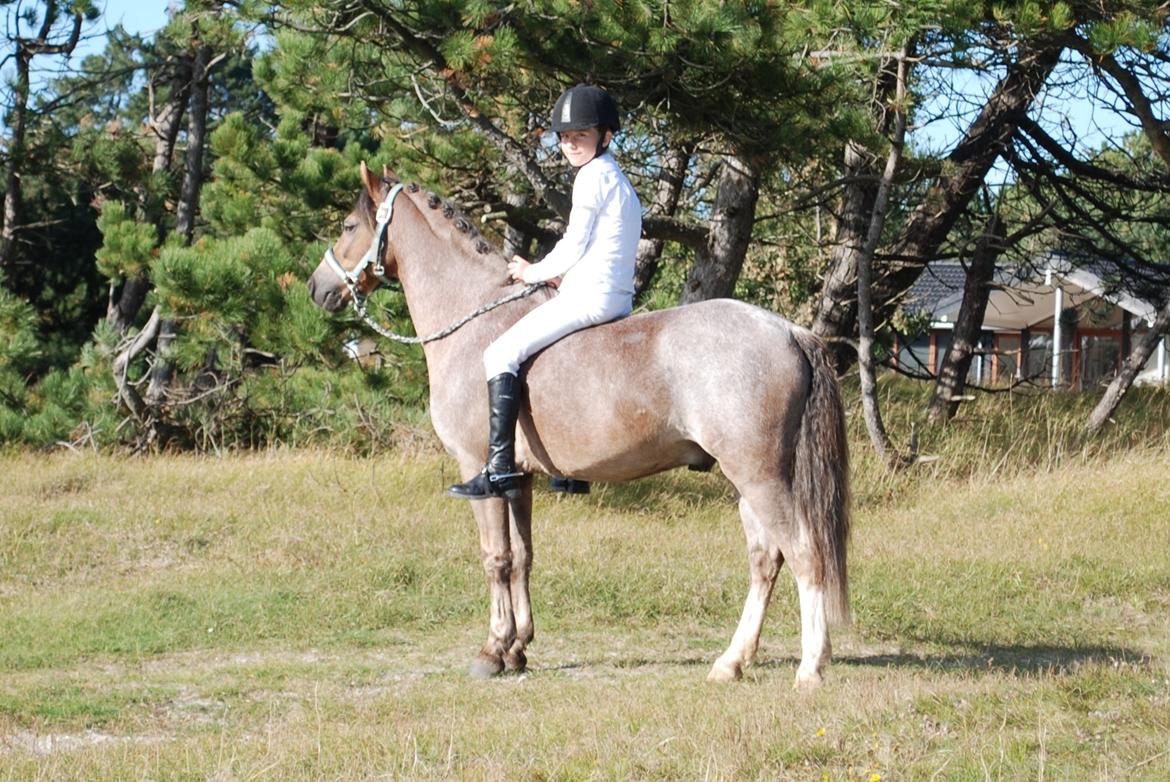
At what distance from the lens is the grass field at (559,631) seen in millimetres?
4652

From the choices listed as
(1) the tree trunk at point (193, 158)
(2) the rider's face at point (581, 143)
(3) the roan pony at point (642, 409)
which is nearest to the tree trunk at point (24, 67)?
(1) the tree trunk at point (193, 158)

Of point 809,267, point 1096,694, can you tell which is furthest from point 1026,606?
point 809,267

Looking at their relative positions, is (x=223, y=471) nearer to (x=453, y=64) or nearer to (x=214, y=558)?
(x=214, y=558)

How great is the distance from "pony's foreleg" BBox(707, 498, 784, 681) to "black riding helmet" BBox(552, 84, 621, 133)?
1950 millimetres

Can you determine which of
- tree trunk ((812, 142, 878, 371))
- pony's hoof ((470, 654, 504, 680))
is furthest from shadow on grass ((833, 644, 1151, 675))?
tree trunk ((812, 142, 878, 371))

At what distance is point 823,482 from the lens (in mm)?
5875

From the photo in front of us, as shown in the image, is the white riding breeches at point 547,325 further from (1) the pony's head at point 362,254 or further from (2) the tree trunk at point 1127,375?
(2) the tree trunk at point 1127,375

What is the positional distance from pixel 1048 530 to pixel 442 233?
19.1 ft

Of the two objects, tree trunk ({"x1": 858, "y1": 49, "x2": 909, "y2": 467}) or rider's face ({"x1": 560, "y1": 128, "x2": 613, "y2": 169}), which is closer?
rider's face ({"x1": 560, "y1": 128, "x2": 613, "y2": 169})

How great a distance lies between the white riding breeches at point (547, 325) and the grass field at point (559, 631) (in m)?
1.60

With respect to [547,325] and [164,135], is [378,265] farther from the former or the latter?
[164,135]

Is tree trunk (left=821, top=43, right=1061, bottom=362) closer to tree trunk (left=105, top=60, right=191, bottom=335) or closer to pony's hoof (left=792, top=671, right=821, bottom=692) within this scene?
pony's hoof (left=792, top=671, right=821, bottom=692)

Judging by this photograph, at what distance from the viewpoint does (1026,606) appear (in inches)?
335

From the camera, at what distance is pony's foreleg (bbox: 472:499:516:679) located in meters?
6.86
